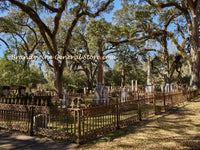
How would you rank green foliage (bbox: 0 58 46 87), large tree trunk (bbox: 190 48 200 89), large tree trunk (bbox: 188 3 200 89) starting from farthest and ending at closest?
green foliage (bbox: 0 58 46 87) < large tree trunk (bbox: 190 48 200 89) < large tree trunk (bbox: 188 3 200 89)

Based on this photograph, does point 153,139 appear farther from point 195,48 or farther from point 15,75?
point 15,75

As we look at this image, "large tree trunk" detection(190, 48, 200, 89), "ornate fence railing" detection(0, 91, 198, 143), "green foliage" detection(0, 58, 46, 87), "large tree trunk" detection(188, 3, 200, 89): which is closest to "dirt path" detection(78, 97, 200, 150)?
"ornate fence railing" detection(0, 91, 198, 143)

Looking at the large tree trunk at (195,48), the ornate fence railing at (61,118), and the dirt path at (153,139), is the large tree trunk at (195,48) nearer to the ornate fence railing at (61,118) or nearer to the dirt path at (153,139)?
the dirt path at (153,139)

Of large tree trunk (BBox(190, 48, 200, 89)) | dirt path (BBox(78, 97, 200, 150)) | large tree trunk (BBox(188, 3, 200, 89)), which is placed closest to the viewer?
dirt path (BBox(78, 97, 200, 150))

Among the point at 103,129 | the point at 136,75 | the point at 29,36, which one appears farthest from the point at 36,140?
A: the point at 136,75

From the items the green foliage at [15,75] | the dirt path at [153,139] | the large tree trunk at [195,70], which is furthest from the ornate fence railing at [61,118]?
the large tree trunk at [195,70]

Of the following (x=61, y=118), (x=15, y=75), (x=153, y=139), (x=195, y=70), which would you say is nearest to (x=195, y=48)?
(x=195, y=70)

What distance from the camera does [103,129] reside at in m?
5.59

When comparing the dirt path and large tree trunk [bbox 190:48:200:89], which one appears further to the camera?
large tree trunk [bbox 190:48:200:89]

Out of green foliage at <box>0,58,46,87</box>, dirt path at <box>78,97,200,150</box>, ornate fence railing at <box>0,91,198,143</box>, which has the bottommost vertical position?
dirt path at <box>78,97,200,150</box>

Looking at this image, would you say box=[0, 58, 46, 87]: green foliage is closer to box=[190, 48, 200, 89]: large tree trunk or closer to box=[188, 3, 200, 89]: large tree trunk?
box=[190, 48, 200, 89]: large tree trunk

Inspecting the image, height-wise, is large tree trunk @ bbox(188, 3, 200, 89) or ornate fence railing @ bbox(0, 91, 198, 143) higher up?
large tree trunk @ bbox(188, 3, 200, 89)

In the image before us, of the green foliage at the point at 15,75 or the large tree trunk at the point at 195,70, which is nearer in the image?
the large tree trunk at the point at 195,70

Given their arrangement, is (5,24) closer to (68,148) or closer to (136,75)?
(68,148)
